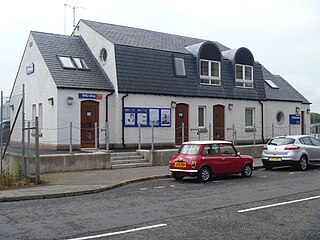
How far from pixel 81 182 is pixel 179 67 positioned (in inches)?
526

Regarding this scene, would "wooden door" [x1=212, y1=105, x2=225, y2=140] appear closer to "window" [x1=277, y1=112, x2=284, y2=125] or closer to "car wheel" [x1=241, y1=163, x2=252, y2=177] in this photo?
"window" [x1=277, y1=112, x2=284, y2=125]

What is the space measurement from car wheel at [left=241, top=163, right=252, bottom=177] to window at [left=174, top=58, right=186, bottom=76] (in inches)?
413

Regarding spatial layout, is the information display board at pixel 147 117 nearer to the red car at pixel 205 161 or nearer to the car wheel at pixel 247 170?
the red car at pixel 205 161

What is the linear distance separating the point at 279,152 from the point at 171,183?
20.5 feet

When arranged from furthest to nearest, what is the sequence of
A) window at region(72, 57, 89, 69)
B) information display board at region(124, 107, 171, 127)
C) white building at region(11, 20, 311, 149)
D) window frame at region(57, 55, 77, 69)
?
1. window at region(72, 57, 89, 69)
2. information display board at region(124, 107, 171, 127)
3. window frame at region(57, 55, 77, 69)
4. white building at region(11, 20, 311, 149)

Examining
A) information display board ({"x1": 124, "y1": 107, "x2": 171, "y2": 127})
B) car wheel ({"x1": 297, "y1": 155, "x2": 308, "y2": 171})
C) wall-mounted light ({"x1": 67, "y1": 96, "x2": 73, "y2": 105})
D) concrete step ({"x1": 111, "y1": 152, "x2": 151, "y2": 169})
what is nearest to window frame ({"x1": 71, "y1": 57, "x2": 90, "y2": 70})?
wall-mounted light ({"x1": 67, "y1": 96, "x2": 73, "y2": 105})

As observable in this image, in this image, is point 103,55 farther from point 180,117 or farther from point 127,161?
point 127,161

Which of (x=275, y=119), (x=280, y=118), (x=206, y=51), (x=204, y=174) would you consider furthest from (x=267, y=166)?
(x=280, y=118)

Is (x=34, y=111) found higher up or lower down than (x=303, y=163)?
higher up

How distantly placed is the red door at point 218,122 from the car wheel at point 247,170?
34.7 ft

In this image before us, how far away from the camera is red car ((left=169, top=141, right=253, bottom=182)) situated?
14.5 m

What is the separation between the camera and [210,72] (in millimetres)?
27172

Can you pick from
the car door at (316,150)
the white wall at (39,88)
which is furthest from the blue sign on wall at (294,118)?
the white wall at (39,88)

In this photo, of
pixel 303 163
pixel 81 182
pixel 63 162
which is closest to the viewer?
pixel 81 182
